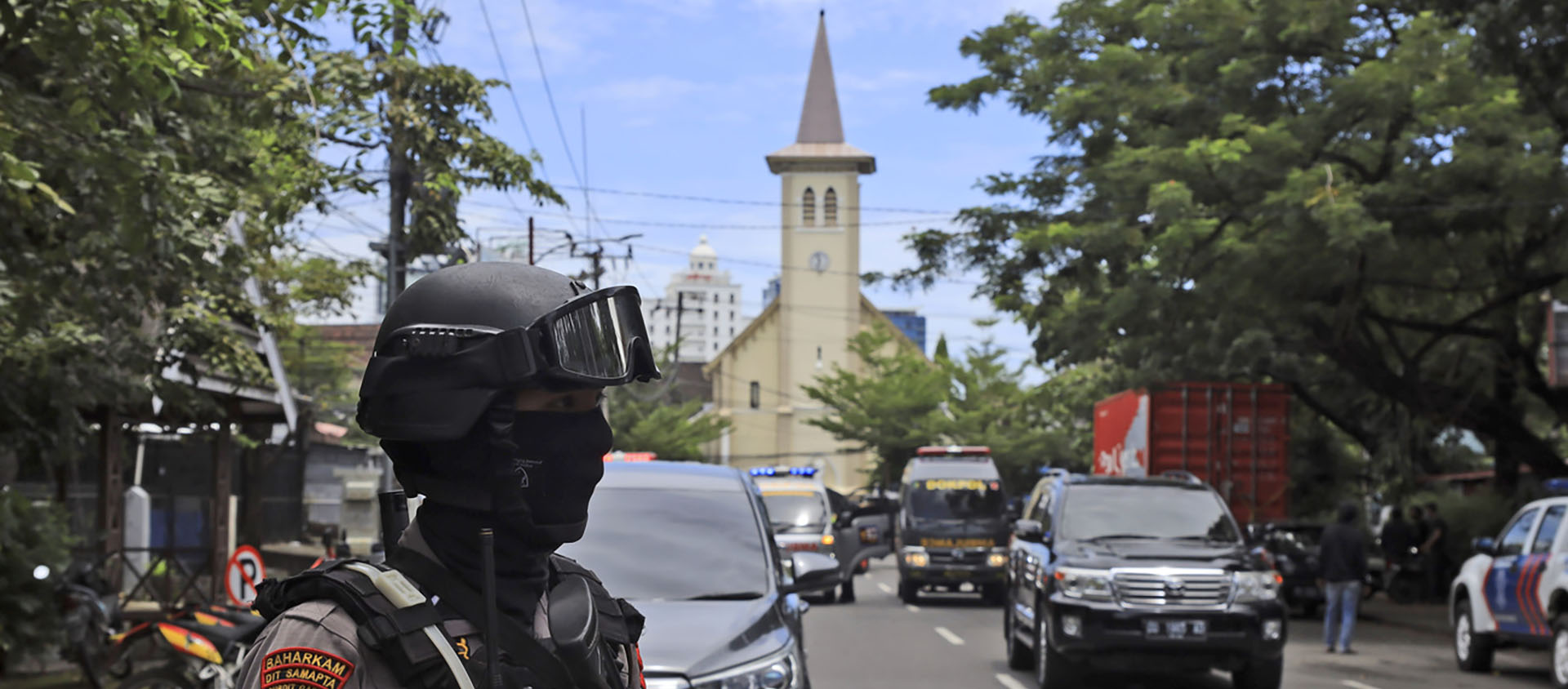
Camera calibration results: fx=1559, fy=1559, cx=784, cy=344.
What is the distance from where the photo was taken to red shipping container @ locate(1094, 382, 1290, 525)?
23.4 meters

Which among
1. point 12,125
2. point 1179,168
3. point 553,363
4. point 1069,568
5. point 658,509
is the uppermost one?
point 1179,168

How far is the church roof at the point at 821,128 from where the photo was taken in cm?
8462

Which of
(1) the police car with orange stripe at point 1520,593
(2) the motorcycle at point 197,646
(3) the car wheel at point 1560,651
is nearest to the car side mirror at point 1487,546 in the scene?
(1) the police car with orange stripe at point 1520,593

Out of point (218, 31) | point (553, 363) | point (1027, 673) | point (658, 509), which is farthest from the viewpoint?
point (1027, 673)

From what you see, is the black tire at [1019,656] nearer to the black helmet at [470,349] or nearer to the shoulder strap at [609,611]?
the shoulder strap at [609,611]

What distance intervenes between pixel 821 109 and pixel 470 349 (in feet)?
280

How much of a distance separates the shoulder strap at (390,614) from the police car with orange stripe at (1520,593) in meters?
14.2

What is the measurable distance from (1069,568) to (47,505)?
908 cm

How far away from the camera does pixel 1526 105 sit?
63.5 feet

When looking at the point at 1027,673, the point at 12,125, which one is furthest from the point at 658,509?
the point at 1027,673

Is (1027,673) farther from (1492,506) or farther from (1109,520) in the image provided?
(1492,506)

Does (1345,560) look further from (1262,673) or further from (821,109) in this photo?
(821,109)

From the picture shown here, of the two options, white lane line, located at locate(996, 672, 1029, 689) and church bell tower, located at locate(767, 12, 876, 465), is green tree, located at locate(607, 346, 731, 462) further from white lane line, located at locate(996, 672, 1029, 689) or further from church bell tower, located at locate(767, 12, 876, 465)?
white lane line, located at locate(996, 672, 1029, 689)

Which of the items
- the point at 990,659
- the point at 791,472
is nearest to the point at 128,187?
the point at 990,659
